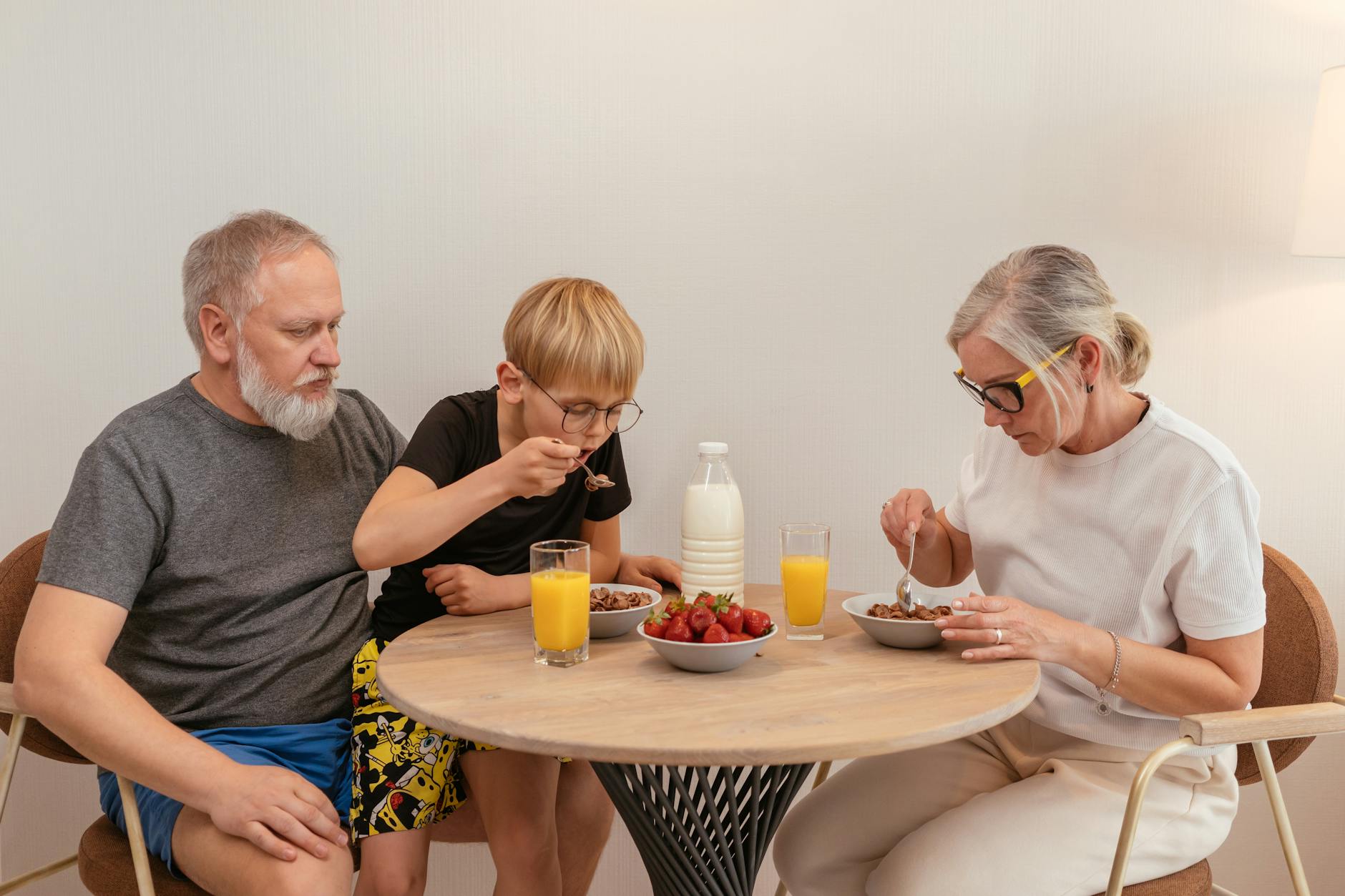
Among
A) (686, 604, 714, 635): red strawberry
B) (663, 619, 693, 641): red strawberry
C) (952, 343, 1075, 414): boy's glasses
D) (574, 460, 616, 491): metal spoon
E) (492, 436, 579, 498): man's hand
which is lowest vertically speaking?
(663, 619, 693, 641): red strawberry

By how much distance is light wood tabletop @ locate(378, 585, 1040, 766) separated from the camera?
1235 mm

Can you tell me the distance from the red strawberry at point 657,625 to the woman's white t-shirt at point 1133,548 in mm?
704

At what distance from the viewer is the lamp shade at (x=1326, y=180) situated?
2082mm

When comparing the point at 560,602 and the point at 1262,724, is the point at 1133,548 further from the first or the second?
the point at 560,602

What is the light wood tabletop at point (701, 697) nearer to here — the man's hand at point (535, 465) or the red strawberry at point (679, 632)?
the red strawberry at point (679, 632)

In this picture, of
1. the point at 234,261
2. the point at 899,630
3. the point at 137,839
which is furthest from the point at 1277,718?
the point at 234,261

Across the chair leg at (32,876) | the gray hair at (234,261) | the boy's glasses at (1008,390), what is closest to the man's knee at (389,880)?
the chair leg at (32,876)

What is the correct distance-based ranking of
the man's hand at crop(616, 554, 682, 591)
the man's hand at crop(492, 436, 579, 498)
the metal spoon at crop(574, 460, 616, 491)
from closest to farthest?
1. the man's hand at crop(492, 436, 579, 498)
2. the metal spoon at crop(574, 460, 616, 491)
3. the man's hand at crop(616, 554, 682, 591)

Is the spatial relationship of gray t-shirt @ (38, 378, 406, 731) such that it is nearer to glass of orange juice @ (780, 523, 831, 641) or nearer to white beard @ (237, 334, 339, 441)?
white beard @ (237, 334, 339, 441)

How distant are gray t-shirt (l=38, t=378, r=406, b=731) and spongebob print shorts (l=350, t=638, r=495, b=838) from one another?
0.17 m

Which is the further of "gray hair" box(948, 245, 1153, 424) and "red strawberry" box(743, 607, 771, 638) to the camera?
"gray hair" box(948, 245, 1153, 424)

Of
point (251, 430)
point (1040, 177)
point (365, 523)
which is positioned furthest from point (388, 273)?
point (1040, 177)

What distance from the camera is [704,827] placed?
5.21 feet

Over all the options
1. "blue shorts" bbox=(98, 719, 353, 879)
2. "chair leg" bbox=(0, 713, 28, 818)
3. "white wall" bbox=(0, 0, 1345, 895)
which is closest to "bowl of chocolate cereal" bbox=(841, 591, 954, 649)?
"white wall" bbox=(0, 0, 1345, 895)
